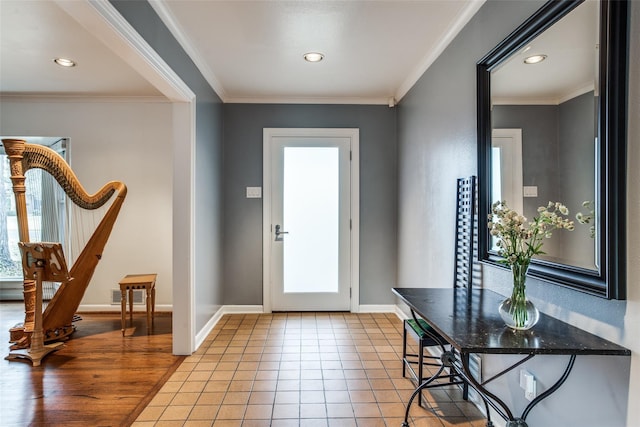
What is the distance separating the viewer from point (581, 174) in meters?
1.32

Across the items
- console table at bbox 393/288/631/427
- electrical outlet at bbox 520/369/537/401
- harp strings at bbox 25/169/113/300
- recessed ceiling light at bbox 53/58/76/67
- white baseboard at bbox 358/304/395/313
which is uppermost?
recessed ceiling light at bbox 53/58/76/67

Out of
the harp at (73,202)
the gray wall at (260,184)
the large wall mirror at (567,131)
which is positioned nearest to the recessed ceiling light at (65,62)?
the harp at (73,202)

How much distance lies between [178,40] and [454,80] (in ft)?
6.60

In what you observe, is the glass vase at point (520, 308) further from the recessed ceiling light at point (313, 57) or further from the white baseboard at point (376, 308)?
the white baseboard at point (376, 308)

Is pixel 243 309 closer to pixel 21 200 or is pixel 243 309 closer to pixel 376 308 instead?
pixel 376 308

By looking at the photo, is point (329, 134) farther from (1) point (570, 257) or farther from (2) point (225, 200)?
(1) point (570, 257)

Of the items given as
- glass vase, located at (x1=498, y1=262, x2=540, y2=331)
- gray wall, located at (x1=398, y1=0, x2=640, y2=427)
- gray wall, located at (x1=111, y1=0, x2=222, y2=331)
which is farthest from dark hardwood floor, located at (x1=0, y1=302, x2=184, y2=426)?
gray wall, located at (x1=398, y1=0, x2=640, y2=427)

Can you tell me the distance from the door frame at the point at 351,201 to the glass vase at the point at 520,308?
2720mm

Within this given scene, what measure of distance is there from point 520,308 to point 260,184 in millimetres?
3166

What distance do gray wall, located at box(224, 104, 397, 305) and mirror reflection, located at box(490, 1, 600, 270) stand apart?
225 cm

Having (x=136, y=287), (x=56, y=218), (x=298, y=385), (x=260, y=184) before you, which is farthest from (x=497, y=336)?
(x=56, y=218)

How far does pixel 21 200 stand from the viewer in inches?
111

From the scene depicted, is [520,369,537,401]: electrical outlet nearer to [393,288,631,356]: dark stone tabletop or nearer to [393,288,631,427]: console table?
[393,288,631,427]: console table

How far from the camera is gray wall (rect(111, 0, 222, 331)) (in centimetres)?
233
